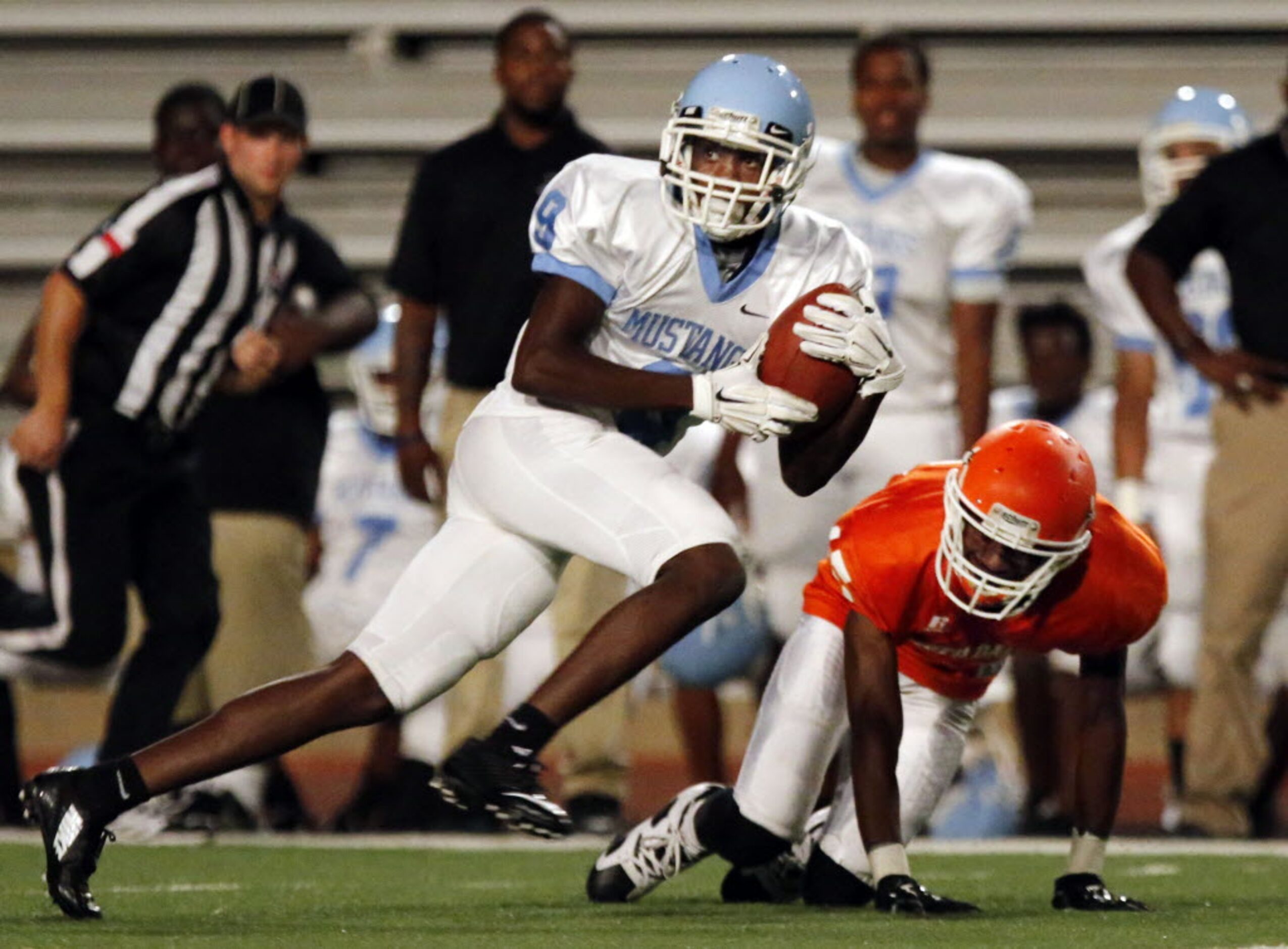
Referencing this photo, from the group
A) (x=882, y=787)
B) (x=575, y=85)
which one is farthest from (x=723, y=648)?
(x=575, y=85)

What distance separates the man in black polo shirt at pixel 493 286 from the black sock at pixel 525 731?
1818 millimetres

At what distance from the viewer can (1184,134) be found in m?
5.85

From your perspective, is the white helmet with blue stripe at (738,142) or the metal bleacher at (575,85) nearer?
the white helmet with blue stripe at (738,142)

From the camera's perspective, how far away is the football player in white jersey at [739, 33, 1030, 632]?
543 centimetres

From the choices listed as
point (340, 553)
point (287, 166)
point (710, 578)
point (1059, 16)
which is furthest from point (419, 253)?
point (1059, 16)

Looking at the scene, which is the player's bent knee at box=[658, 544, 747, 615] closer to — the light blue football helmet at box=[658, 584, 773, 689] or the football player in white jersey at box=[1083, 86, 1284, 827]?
the light blue football helmet at box=[658, 584, 773, 689]

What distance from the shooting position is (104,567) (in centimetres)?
480

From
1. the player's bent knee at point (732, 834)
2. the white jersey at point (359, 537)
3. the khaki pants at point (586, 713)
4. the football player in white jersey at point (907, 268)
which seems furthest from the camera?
the white jersey at point (359, 537)

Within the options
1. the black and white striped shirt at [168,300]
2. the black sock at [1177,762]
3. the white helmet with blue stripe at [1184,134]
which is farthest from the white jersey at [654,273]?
the black sock at [1177,762]

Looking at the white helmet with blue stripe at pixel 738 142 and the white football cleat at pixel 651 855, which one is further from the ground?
the white helmet with blue stripe at pixel 738 142

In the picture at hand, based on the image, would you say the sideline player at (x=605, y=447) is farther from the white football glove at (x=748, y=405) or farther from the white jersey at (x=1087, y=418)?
the white jersey at (x=1087, y=418)

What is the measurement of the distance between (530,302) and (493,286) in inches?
3.3

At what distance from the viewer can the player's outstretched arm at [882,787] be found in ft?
11.5

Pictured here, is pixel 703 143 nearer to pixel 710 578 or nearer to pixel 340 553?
pixel 710 578
